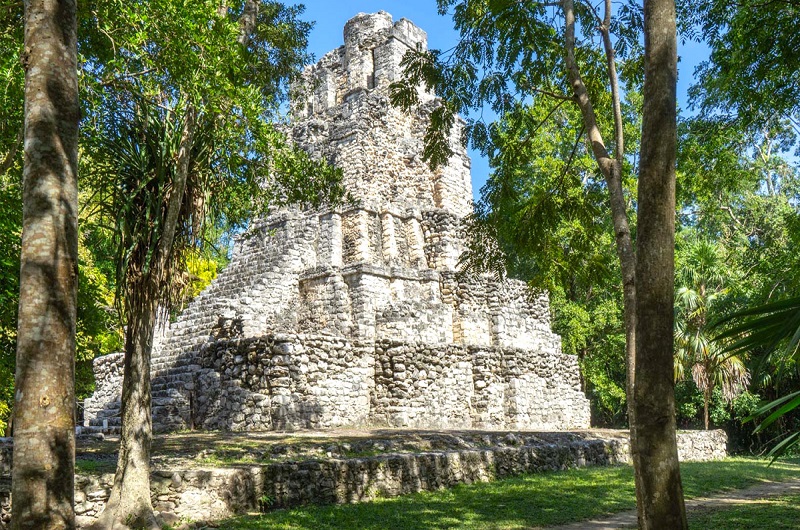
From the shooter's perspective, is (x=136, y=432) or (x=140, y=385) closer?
(x=136, y=432)

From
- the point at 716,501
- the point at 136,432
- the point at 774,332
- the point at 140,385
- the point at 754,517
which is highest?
the point at 774,332

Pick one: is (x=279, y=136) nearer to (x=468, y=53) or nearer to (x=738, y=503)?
(x=468, y=53)

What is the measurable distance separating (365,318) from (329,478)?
7024 millimetres

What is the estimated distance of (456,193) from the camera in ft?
62.3

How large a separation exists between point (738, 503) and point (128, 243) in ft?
24.9

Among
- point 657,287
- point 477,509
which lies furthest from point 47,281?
point 477,509

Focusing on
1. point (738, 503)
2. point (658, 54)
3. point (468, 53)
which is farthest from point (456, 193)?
point (658, 54)

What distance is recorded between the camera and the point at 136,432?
5938mm

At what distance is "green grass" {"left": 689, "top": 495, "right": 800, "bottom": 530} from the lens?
6.34 metres

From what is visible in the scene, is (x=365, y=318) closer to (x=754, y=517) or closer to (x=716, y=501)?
(x=716, y=501)

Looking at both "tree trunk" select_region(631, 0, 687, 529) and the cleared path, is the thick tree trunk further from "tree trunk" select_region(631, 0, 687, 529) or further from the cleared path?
"tree trunk" select_region(631, 0, 687, 529)

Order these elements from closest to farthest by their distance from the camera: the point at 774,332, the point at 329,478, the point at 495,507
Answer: the point at 774,332
the point at 495,507
the point at 329,478

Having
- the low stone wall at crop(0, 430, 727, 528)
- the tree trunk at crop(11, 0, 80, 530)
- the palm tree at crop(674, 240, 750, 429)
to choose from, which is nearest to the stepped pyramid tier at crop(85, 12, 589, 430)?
the low stone wall at crop(0, 430, 727, 528)

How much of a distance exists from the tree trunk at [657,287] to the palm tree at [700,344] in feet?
52.0
